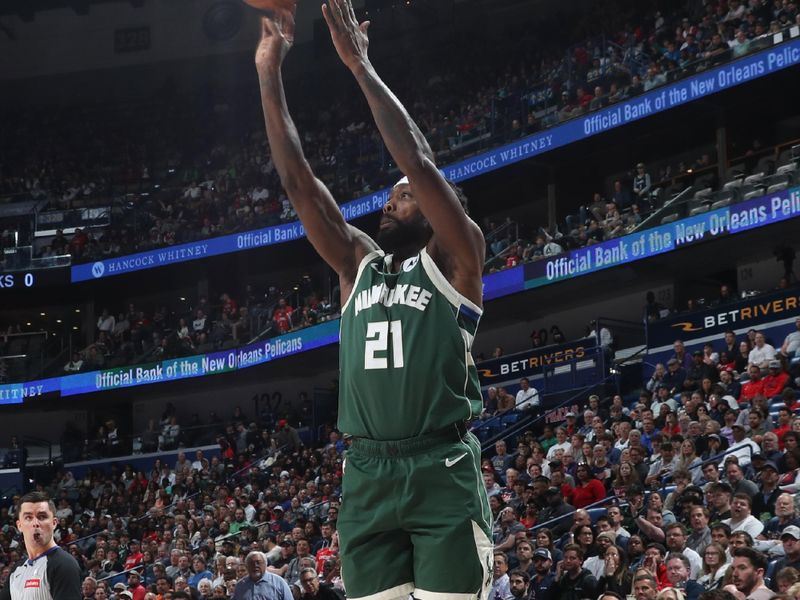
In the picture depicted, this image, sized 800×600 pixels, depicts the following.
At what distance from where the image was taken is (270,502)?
1941 centimetres

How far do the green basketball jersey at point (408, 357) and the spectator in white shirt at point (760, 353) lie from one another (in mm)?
11578

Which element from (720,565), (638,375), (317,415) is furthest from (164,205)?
(720,565)

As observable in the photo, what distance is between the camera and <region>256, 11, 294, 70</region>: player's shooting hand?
370 cm

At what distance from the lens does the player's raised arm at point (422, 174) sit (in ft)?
10.8

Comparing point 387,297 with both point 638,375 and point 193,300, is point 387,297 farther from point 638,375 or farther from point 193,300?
point 193,300

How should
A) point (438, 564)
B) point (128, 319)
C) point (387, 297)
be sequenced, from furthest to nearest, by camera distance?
point (128, 319)
point (387, 297)
point (438, 564)

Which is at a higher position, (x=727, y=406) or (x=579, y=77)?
(x=579, y=77)

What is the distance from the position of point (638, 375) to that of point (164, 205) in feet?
53.5

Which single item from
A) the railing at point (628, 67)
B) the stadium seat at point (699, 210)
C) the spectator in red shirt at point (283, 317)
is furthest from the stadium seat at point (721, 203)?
the spectator in red shirt at point (283, 317)

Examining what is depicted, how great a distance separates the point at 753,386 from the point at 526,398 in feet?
17.8

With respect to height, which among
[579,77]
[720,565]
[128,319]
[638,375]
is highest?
[579,77]

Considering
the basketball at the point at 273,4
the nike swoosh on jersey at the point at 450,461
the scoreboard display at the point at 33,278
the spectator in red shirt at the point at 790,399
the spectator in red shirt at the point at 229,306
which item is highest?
the scoreboard display at the point at 33,278

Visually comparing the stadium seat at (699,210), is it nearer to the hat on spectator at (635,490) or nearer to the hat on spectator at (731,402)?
the hat on spectator at (731,402)

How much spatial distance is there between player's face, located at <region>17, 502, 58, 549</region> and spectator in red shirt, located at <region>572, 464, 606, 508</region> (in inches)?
301
